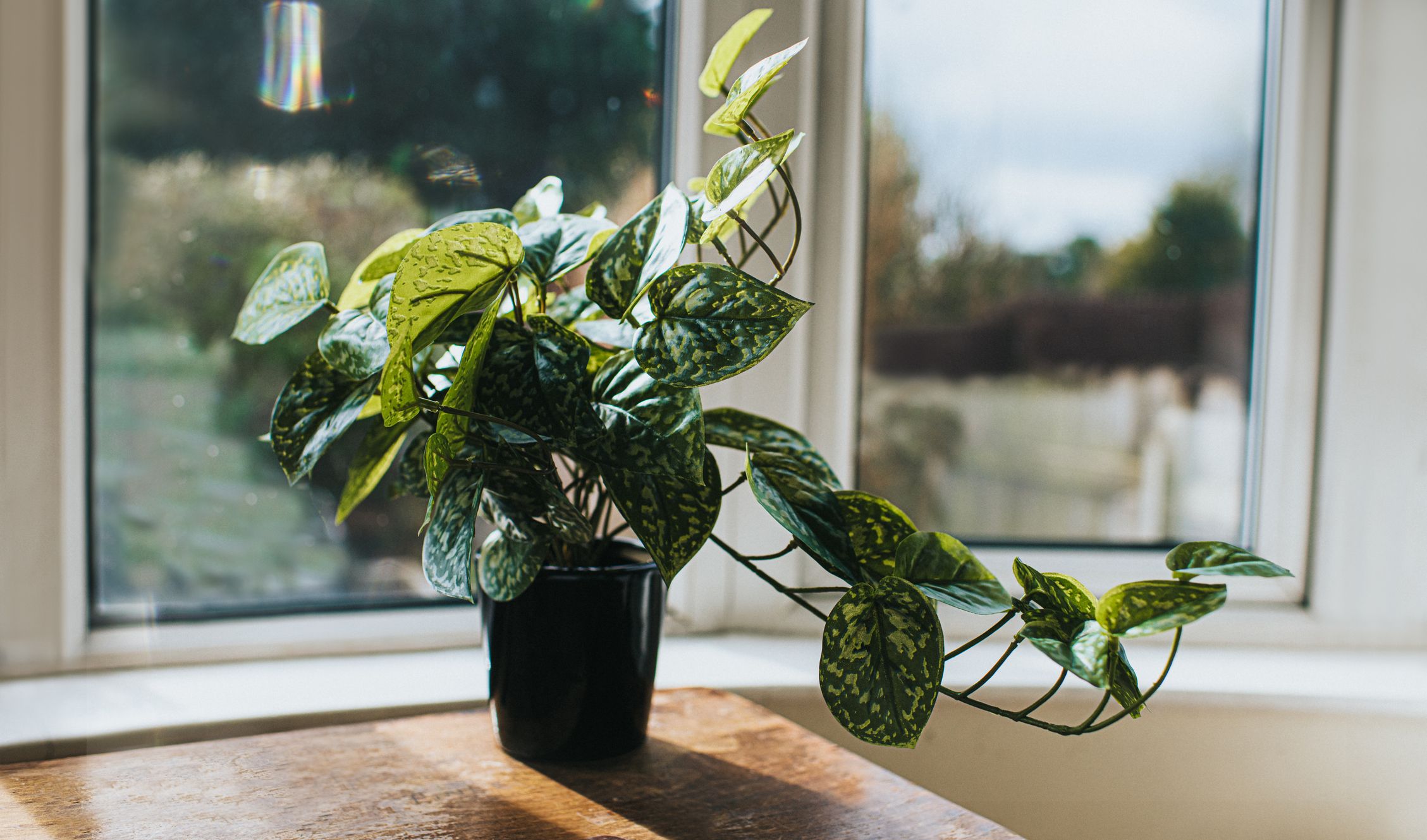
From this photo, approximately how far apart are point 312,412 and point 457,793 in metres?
0.29

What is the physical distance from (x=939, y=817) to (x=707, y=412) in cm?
33

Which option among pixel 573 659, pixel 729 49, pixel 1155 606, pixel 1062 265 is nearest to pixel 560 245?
pixel 729 49

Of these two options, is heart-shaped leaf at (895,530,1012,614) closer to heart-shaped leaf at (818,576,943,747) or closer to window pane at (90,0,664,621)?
heart-shaped leaf at (818,576,943,747)

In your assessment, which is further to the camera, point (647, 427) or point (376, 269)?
point (376, 269)

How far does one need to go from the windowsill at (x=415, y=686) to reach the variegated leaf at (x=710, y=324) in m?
0.51

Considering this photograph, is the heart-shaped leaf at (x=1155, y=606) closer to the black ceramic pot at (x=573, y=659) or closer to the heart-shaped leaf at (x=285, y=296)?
the black ceramic pot at (x=573, y=659)

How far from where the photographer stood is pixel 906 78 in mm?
1188

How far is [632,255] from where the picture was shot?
1.88ft

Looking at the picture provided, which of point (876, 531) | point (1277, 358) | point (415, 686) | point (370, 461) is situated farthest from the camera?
point (1277, 358)

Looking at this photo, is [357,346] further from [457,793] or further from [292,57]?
[292,57]

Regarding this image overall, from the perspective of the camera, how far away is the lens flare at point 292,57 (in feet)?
3.29

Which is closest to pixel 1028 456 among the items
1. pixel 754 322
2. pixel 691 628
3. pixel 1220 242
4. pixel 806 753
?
pixel 1220 242

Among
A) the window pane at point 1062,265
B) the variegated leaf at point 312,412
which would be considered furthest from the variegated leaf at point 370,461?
the window pane at point 1062,265

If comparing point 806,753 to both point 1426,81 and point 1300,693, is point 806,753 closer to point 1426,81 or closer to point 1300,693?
point 1300,693
